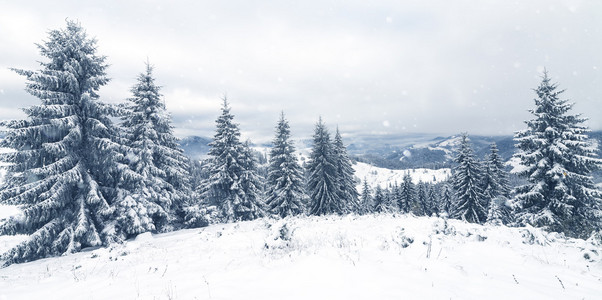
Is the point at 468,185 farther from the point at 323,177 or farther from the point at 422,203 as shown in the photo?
the point at 422,203

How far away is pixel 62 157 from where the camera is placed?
13.7 m

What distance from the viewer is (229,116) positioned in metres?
25.0

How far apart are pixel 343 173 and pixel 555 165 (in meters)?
19.0

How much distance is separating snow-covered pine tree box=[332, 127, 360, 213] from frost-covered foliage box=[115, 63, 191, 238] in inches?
673

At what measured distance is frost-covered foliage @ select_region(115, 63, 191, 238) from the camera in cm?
1645

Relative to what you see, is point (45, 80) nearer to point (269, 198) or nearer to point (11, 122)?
point (11, 122)

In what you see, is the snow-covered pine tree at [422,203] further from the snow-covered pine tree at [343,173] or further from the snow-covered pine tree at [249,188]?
the snow-covered pine tree at [249,188]

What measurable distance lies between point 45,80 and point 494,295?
62.2ft

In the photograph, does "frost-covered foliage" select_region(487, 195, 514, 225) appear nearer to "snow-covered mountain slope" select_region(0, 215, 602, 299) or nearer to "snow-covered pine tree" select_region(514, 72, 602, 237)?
"snow-covered pine tree" select_region(514, 72, 602, 237)

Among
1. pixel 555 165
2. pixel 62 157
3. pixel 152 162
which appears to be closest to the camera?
pixel 62 157

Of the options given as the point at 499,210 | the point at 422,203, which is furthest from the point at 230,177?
the point at 422,203

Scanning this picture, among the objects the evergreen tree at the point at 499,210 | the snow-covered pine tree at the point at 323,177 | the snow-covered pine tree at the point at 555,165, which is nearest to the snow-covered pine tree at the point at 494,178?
the evergreen tree at the point at 499,210

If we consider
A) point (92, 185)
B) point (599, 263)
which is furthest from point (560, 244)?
point (92, 185)

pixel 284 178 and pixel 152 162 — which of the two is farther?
pixel 284 178
